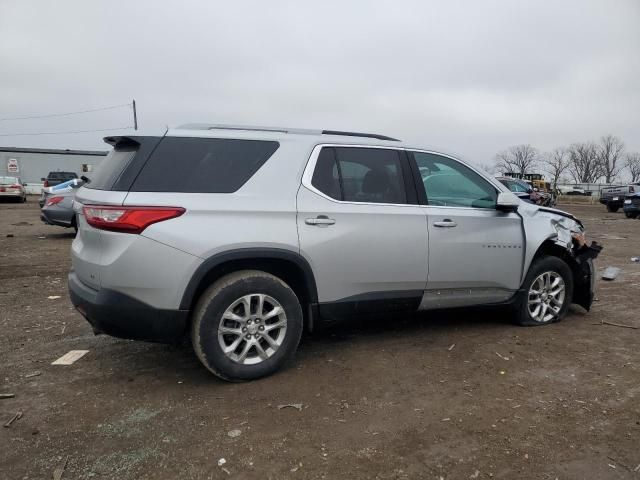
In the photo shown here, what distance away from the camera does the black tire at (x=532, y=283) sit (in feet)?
16.3

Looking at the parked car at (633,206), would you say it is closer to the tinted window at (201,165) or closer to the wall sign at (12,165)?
the tinted window at (201,165)

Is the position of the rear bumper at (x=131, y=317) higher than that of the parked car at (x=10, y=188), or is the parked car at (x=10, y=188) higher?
the parked car at (x=10, y=188)

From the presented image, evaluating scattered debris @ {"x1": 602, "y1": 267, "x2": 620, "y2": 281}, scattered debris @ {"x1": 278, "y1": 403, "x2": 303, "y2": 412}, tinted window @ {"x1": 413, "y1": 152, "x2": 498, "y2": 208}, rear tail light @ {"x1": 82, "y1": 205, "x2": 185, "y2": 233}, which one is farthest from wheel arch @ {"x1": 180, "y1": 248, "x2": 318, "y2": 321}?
scattered debris @ {"x1": 602, "y1": 267, "x2": 620, "y2": 281}

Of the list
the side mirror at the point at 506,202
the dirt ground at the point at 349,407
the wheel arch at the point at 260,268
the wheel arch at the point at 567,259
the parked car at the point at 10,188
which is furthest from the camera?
the parked car at the point at 10,188

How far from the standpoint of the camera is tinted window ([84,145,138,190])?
3.59 metres

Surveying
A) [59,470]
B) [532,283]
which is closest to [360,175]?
[532,283]

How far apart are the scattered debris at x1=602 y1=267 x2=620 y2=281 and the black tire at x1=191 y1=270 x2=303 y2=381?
5.91 meters

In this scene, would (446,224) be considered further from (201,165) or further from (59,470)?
(59,470)

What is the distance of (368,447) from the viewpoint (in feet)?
9.46

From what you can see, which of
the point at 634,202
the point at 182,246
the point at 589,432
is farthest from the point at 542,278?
the point at 634,202

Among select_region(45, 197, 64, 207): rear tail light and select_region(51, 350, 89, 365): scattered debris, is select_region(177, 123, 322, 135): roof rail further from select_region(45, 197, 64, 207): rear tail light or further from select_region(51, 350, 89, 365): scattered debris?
select_region(45, 197, 64, 207): rear tail light

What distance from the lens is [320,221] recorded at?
12.6 ft

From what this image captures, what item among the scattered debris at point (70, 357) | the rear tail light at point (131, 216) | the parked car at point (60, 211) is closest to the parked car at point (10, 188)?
the parked car at point (60, 211)

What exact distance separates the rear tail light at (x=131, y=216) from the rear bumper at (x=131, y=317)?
44cm
